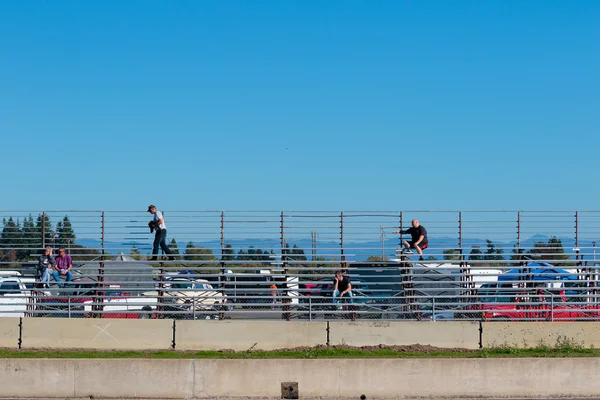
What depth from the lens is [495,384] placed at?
1569 cm

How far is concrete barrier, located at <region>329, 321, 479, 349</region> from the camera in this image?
63.1 ft

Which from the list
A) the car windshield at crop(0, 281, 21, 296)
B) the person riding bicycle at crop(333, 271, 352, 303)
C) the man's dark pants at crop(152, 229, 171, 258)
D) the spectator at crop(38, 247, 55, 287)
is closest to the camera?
the car windshield at crop(0, 281, 21, 296)

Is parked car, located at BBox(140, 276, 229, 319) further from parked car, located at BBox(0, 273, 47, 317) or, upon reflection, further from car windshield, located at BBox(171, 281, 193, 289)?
parked car, located at BBox(0, 273, 47, 317)

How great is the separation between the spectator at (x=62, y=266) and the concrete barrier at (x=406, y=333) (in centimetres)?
678

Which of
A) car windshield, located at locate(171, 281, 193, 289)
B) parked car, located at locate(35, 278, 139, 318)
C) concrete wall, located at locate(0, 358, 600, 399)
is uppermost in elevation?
car windshield, located at locate(171, 281, 193, 289)

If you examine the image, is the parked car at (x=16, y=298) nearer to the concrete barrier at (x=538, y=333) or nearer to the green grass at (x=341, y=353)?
the green grass at (x=341, y=353)

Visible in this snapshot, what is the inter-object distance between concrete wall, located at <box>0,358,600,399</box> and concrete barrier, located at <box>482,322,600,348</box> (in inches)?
120

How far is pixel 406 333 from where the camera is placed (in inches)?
765

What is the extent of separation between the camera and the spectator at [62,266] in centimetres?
2191

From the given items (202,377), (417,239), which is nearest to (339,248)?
(417,239)

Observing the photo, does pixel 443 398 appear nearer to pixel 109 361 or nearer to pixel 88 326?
pixel 109 361

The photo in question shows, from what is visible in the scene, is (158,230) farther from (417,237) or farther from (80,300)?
(417,237)

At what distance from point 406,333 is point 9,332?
8.18m

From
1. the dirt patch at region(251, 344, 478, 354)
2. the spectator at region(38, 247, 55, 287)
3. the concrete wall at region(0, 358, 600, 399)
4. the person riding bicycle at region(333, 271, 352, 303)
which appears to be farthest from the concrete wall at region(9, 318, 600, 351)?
the concrete wall at region(0, 358, 600, 399)
